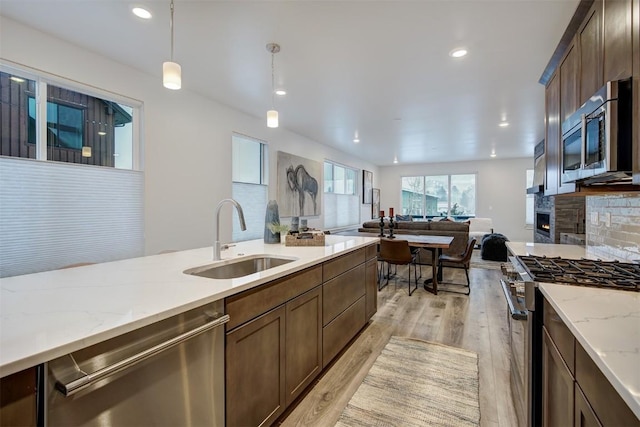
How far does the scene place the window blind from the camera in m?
2.40

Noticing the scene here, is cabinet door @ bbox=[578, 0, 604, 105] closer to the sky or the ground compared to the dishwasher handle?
closer to the sky

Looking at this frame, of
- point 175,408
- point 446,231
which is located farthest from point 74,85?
point 446,231

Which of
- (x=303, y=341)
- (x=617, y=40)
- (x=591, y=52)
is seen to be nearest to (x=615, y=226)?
(x=591, y=52)

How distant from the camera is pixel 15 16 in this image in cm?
Answer: 231

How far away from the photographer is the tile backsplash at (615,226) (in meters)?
1.80

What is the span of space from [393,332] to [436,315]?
77 centimetres

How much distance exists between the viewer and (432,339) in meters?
2.88

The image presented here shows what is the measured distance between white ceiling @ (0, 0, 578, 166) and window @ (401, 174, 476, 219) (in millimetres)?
5170

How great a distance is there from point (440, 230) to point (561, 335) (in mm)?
4870

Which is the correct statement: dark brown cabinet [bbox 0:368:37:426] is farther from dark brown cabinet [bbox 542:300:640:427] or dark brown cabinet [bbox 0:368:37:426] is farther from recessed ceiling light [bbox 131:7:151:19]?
recessed ceiling light [bbox 131:7:151:19]

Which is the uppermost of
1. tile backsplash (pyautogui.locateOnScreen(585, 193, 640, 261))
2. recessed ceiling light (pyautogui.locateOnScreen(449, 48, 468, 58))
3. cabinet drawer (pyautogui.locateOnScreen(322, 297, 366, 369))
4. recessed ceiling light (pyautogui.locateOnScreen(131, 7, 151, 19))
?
recessed ceiling light (pyautogui.locateOnScreen(131, 7, 151, 19))

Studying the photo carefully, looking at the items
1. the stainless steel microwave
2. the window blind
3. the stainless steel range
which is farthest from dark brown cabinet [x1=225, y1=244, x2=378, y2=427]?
the window blind

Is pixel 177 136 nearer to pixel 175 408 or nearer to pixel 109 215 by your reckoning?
pixel 109 215

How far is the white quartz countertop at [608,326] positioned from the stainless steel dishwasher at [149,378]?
1.22 metres
